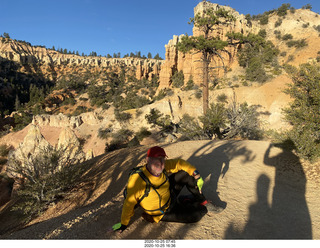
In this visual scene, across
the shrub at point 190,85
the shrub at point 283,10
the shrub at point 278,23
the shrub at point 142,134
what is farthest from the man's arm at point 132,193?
the shrub at point 283,10

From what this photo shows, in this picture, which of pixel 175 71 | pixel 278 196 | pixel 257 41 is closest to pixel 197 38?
pixel 257 41

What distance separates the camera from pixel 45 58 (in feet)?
272

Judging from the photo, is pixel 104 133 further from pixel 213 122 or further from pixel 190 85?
pixel 190 85

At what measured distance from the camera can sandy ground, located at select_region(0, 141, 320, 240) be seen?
248 centimetres

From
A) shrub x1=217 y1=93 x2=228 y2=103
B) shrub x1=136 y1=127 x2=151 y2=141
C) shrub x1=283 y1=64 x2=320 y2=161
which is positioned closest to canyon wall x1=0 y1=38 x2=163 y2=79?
shrub x1=217 y1=93 x2=228 y2=103

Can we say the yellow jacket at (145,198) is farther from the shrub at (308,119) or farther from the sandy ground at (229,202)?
the shrub at (308,119)

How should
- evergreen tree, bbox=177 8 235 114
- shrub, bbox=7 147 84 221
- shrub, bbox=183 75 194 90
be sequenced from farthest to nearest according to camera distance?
shrub, bbox=183 75 194 90 < evergreen tree, bbox=177 8 235 114 < shrub, bbox=7 147 84 221

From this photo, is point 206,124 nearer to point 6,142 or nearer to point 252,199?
point 252,199

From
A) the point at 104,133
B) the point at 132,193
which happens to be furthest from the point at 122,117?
the point at 132,193

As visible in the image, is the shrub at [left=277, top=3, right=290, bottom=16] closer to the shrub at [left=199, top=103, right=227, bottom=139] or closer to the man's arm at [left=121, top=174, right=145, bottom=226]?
the shrub at [left=199, top=103, right=227, bottom=139]

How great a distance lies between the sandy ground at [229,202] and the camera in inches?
97.7

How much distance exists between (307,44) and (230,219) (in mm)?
42827

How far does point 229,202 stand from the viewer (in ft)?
11.1
